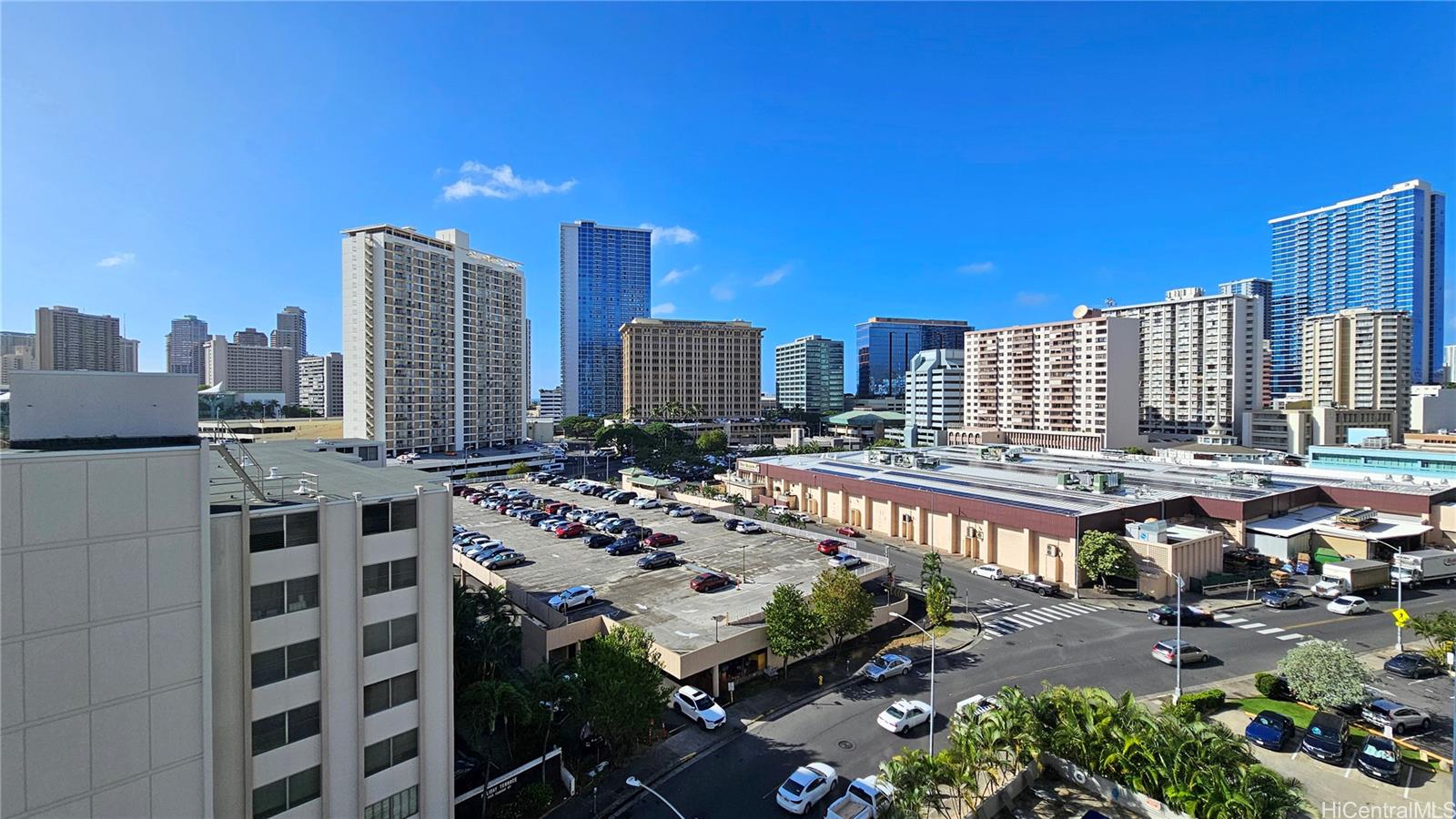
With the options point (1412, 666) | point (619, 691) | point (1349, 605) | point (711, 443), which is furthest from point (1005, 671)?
point (711, 443)

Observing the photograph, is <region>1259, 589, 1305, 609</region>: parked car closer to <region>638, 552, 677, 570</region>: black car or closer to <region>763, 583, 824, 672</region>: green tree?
<region>763, 583, 824, 672</region>: green tree

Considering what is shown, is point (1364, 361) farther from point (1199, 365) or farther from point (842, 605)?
point (842, 605)

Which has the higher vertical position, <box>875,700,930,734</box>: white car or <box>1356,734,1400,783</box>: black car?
<box>1356,734,1400,783</box>: black car

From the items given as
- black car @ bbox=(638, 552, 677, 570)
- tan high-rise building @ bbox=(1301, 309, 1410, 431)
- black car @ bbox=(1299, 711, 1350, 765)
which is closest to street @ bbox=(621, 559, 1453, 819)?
black car @ bbox=(1299, 711, 1350, 765)

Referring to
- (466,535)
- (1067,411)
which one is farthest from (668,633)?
(1067,411)

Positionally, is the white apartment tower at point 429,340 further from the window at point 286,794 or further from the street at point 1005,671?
the window at point 286,794

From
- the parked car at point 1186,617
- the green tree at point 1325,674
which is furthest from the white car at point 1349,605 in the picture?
the green tree at point 1325,674
